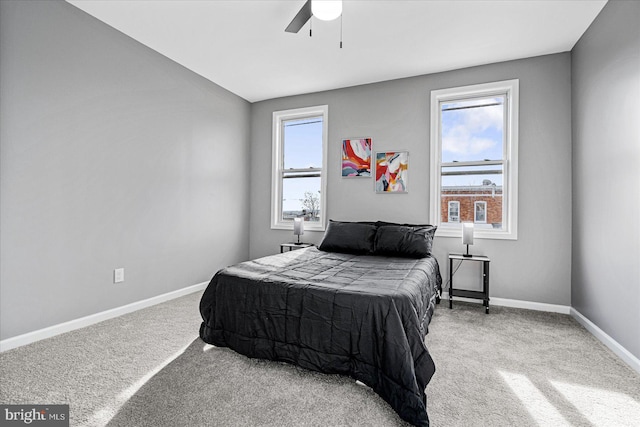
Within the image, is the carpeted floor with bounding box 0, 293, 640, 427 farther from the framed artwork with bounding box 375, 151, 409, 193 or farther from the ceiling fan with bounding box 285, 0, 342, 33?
the ceiling fan with bounding box 285, 0, 342, 33

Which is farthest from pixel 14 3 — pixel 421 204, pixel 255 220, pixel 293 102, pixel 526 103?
pixel 526 103

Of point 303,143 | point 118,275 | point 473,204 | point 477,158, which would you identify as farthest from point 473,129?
point 118,275

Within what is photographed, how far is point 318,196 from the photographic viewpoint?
176 inches

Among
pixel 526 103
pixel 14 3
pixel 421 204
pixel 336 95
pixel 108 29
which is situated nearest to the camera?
pixel 14 3

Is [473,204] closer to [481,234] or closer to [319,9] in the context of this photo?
[481,234]

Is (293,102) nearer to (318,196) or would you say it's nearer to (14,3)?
(318,196)

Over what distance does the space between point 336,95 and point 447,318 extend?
3.10 metres

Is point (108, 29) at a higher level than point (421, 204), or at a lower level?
higher

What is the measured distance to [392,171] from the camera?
3916mm

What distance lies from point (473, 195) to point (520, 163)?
0.57m

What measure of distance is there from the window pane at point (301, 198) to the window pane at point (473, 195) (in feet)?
5.61

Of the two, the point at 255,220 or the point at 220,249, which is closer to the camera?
the point at 220,249

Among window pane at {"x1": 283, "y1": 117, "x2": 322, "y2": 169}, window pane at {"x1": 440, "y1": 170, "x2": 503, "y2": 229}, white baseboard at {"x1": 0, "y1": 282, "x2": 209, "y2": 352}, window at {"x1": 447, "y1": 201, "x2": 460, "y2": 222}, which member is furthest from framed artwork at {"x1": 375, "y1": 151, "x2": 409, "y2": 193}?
white baseboard at {"x1": 0, "y1": 282, "x2": 209, "y2": 352}

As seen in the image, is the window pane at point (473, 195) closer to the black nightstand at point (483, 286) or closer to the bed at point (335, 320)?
the black nightstand at point (483, 286)
